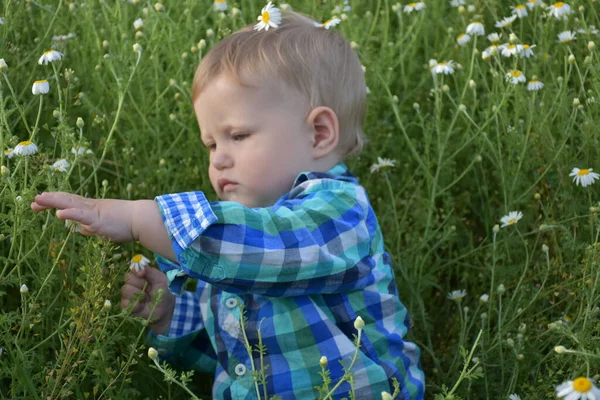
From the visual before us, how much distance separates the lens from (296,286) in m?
2.19

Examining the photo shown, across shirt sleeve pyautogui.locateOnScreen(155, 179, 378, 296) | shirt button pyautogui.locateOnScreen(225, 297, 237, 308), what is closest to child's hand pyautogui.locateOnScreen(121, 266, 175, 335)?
shirt button pyautogui.locateOnScreen(225, 297, 237, 308)

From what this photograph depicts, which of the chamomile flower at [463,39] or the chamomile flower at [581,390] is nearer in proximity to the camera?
the chamomile flower at [581,390]

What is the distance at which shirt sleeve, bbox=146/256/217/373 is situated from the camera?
2.66 metres

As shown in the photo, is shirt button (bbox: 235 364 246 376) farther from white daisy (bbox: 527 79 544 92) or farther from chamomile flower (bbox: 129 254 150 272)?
white daisy (bbox: 527 79 544 92)

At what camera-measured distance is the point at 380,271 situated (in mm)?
2420

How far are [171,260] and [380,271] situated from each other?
531mm

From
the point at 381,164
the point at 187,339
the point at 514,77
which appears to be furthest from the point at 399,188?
the point at 187,339

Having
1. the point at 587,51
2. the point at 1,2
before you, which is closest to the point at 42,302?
the point at 1,2

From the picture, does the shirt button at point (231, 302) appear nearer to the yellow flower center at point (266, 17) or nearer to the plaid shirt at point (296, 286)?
the plaid shirt at point (296, 286)

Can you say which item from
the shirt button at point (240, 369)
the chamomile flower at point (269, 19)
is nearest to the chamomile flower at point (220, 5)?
the chamomile flower at point (269, 19)

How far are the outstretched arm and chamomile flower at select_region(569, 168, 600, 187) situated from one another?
1.41m

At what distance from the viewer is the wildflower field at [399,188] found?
2.42 metres

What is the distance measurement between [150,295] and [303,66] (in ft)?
2.38

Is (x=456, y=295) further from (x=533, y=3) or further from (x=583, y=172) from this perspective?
(x=533, y=3)
